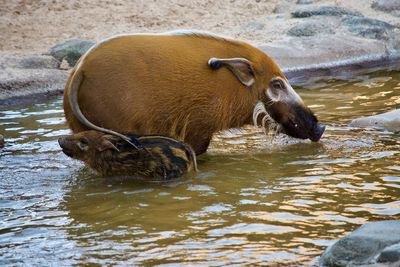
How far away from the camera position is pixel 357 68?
11.0m

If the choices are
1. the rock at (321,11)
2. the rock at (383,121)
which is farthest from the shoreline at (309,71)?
the rock at (383,121)

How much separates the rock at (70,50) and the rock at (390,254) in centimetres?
679

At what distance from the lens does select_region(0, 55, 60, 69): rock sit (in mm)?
10031

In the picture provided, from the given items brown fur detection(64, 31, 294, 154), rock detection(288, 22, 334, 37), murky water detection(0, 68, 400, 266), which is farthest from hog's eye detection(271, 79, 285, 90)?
rock detection(288, 22, 334, 37)

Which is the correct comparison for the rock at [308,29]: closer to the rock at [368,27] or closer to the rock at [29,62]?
the rock at [368,27]

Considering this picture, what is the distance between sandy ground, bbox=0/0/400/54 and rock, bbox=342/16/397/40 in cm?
35

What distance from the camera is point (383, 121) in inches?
297

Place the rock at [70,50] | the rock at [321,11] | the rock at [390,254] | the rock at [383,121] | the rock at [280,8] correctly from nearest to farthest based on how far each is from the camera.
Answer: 1. the rock at [390,254]
2. the rock at [383,121]
3. the rock at [70,50]
4. the rock at [321,11]
5. the rock at [280,8]

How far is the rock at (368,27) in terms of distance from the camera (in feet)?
37.8

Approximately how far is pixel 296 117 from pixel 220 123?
711mm

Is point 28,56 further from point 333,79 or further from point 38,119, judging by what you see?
point 333,79

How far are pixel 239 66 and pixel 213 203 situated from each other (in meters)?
1.31

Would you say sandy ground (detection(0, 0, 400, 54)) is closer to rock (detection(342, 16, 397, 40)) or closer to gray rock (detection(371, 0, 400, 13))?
gray rock (detection(371, 0, 400, 13))

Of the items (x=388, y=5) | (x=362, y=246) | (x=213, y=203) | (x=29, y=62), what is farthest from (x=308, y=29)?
(x=362, y=246)
